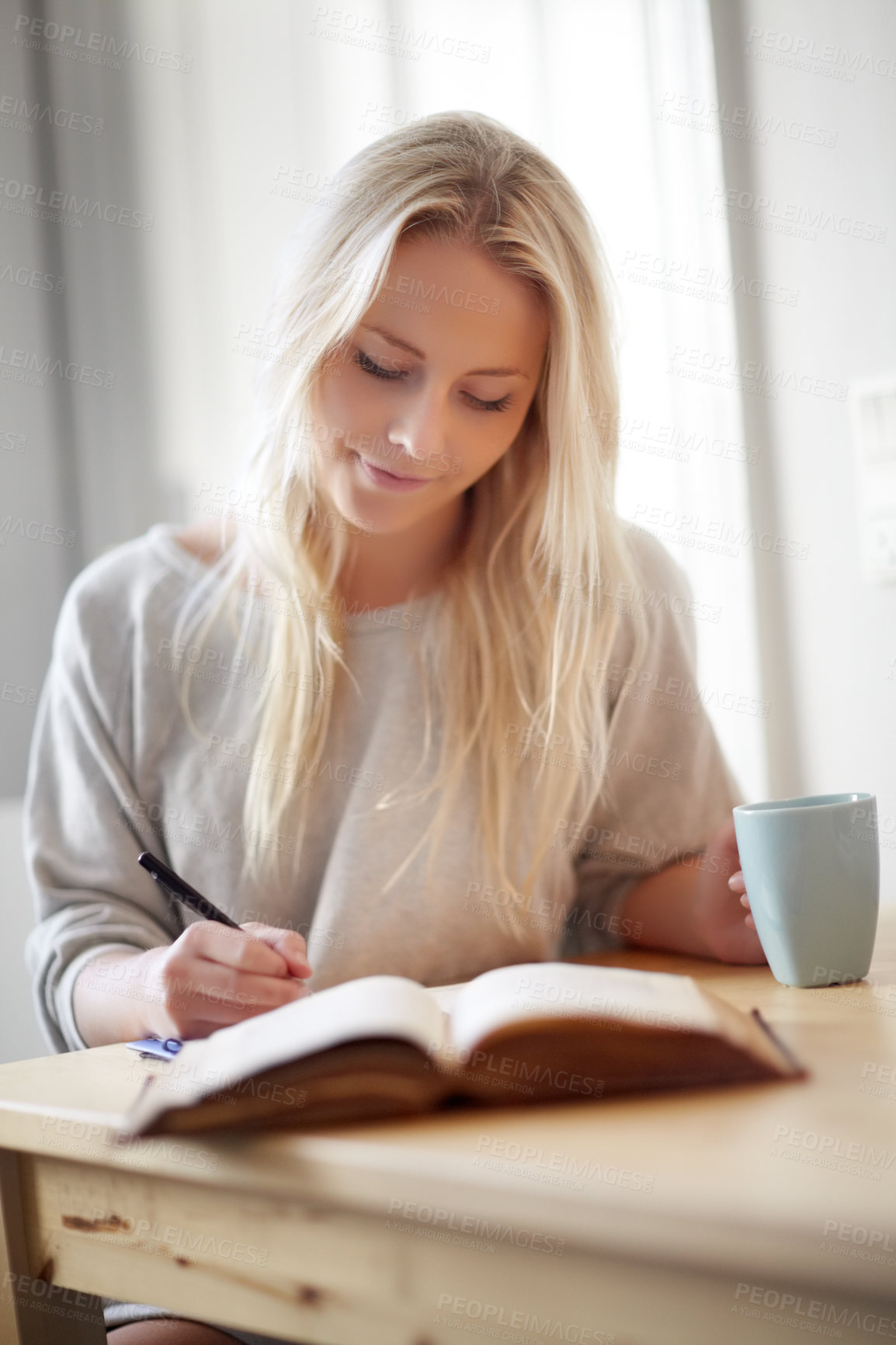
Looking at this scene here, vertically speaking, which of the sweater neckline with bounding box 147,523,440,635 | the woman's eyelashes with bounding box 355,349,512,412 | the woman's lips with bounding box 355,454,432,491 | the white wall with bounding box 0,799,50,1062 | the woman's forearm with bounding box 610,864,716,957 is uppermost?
the woman's eyelashes with bounding box 355,349,512,412

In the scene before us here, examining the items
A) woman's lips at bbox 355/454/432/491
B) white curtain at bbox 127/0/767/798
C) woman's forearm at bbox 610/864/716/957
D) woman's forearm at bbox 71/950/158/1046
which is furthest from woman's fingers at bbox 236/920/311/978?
white curtain at bbox 127/0/767/798

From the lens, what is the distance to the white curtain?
160 centimetres

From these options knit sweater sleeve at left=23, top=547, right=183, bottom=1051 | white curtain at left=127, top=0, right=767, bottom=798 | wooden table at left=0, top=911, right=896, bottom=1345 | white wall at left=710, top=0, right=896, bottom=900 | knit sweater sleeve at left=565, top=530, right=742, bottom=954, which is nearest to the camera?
wooden table at left=0, top=911, right=896, bottom=1345

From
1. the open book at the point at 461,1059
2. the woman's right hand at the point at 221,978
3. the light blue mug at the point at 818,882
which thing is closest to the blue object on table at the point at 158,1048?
the woman's right hand at the point at 221,978

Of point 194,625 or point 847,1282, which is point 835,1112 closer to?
point 847,1282

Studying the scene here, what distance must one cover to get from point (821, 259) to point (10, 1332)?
1467 millimetres

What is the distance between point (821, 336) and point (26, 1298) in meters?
1.40

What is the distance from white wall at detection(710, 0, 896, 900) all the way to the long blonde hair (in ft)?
1.58

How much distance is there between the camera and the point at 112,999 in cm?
82

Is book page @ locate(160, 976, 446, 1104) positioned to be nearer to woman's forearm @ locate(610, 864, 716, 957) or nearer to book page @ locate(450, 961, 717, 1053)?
book page @ locate(450, 961, 717, 1053)

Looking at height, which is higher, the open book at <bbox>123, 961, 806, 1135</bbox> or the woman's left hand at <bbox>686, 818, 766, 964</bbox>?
the open book at <bbox>123, 961, 806, 1135</bbox>

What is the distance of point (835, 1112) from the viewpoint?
45cm

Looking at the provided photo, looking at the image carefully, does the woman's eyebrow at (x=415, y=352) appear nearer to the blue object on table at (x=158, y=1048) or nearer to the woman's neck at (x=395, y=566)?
the woman's neck at (x=395, y=566)

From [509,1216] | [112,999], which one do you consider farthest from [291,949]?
[509,1216]
